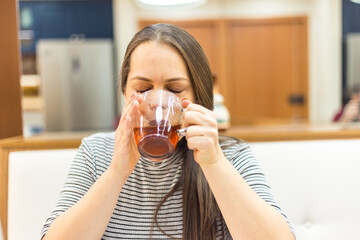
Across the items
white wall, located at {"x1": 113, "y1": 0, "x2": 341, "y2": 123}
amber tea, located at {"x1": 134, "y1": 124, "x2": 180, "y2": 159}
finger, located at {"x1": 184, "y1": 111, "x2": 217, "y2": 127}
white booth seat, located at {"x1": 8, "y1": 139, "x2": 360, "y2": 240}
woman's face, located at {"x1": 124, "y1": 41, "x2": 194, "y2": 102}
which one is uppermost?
white wall, located at {"x1": 113, "y1": 0, "x2": 341, "y2": 123}

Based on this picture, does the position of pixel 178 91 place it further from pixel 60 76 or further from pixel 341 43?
pixel 341 43

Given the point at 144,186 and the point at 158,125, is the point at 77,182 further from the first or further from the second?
the point at 158,125

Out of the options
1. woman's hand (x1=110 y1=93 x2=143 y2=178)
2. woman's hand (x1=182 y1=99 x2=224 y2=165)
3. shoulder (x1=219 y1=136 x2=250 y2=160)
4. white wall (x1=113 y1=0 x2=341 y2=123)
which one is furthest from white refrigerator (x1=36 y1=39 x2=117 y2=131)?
woman's hand (x1=182 y1=99 x2=224 y2=165)

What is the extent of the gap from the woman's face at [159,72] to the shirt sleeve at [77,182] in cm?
22

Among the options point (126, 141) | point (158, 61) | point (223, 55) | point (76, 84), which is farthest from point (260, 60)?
point (126, 141)

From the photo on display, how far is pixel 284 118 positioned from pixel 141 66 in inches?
Answer: 182

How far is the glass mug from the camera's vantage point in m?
0.79

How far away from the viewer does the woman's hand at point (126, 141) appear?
0.81 metres

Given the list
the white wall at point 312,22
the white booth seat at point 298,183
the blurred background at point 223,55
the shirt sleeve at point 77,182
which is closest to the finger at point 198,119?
the shirt sleeve at point 77,182

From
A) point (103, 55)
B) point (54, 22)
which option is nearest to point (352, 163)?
point (103, 55)

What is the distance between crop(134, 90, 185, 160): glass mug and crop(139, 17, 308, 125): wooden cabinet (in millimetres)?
4452

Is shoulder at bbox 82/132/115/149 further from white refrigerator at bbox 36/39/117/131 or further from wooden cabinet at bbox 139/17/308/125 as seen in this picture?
wooden cabinet at bbox 139/17/308/125

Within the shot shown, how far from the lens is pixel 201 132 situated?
30.7 inches

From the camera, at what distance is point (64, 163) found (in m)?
1.26
